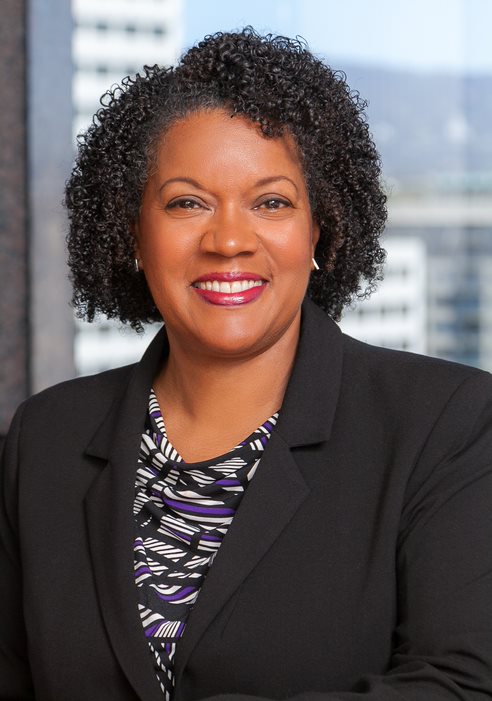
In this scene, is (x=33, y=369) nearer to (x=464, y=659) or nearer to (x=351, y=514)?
(x=351, y=514)

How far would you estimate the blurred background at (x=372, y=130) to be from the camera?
3.65 m

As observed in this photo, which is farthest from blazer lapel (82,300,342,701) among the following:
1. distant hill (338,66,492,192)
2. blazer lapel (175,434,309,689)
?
distant hill (338,66,492,192)

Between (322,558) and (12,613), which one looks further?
(12,613)

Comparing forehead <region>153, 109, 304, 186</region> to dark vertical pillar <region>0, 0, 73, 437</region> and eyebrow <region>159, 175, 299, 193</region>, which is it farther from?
dark vertical pillar <region>0, 0, 73, 437</region>

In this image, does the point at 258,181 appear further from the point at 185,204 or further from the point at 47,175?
the point at 47,175

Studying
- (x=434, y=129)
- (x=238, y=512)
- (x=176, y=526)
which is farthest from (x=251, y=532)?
(x=434, y=129)

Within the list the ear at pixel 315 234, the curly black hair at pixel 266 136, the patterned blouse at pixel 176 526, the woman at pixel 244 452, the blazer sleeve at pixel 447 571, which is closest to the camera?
the blazer sleeve at pixel 447 571

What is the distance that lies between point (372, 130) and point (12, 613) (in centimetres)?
232

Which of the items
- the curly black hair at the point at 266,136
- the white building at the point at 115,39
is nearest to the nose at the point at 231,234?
the curly black hair at the point at 266,136

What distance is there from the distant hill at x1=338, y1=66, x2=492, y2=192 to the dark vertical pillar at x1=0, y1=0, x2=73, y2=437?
3.37 feet

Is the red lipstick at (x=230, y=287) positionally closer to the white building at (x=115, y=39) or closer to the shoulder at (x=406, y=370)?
the shoulder at (x=406, y=370)

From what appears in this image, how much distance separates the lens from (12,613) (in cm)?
200

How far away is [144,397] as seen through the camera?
6.54 feet

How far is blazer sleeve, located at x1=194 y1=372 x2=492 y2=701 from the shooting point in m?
1.49
